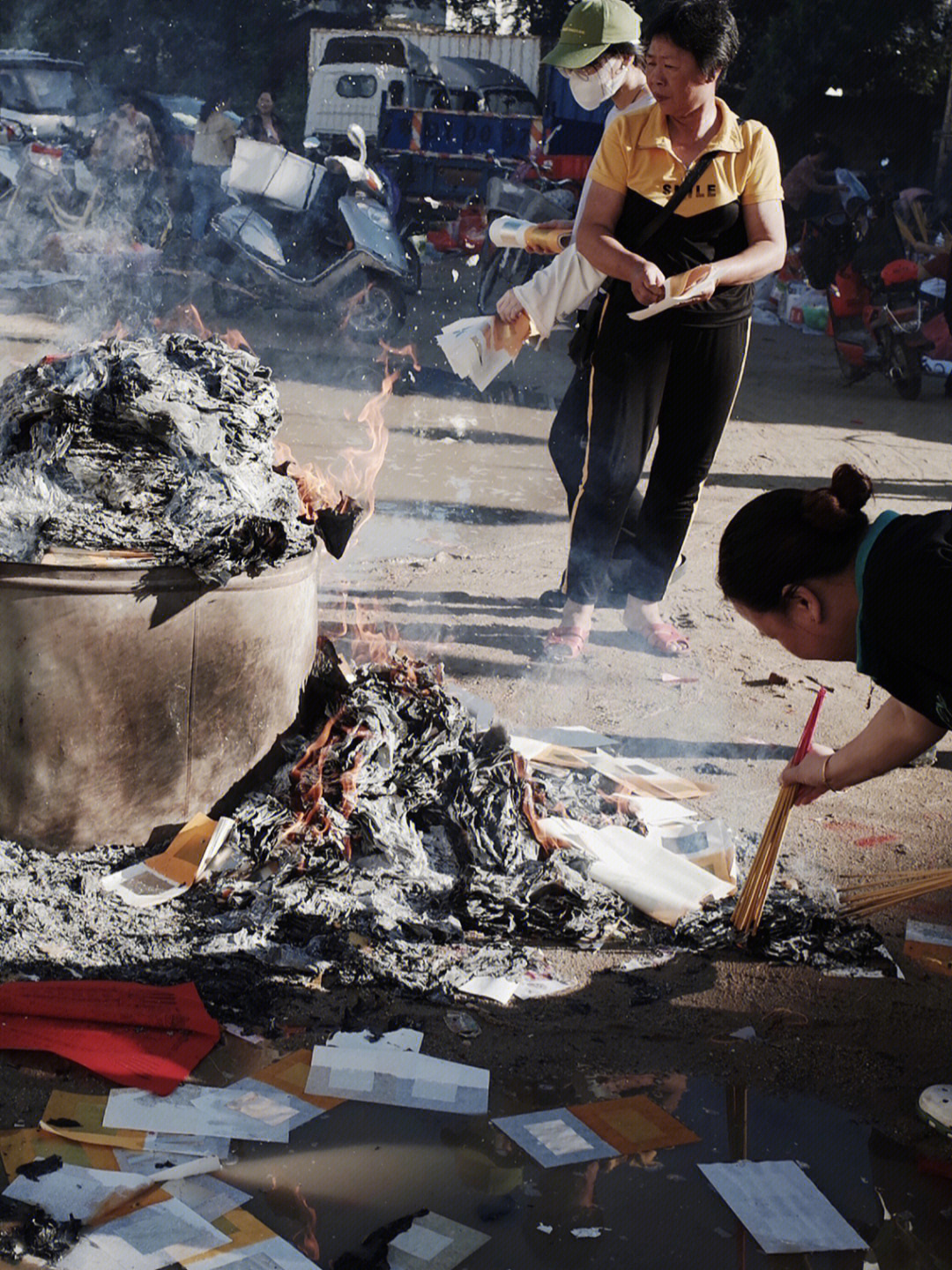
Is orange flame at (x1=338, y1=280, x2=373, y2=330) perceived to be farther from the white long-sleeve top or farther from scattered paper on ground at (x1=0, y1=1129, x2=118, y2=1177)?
scattered paper on ground at (x1=0, y1=1129, x2=118, y2=1177)

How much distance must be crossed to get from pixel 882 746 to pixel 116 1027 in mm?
1757

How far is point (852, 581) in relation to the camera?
2459 millimetres

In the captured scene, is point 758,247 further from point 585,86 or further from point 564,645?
point 564,645

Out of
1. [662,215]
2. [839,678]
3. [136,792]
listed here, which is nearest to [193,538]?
[136,792]

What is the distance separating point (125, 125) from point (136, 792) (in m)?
16.6

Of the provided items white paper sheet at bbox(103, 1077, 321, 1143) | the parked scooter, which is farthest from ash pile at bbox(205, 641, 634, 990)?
the parked scooter

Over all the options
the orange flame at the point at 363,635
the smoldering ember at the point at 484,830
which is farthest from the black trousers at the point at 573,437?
the orange flame at the point at 363,635

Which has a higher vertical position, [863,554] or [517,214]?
[863,554]

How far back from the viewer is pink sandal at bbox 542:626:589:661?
5.13m

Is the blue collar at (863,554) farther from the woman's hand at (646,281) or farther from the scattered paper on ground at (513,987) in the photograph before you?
the woman's hand at (646,281)

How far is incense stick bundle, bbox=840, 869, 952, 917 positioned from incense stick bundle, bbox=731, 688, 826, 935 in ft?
0.83

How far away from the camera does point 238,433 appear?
3570 millimetres

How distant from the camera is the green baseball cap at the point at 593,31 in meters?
4.67

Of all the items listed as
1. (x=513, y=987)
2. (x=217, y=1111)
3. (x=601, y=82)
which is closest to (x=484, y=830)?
(x=513, y=987)
